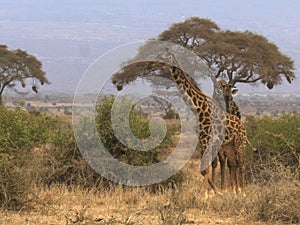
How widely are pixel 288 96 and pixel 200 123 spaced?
61821 mm

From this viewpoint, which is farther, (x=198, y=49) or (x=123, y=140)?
(x=198, y=49)

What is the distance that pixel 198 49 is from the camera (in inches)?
920

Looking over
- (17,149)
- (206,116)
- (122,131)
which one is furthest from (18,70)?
(206,116)

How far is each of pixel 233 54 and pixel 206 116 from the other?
15.0m

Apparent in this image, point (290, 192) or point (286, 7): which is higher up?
point (286, 7)

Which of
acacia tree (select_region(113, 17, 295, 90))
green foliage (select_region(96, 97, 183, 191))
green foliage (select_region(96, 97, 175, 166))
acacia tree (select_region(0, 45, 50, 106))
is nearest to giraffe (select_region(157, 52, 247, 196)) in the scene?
green foliage (select_region(96, 97, 183, 191))

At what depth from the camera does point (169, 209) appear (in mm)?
6297

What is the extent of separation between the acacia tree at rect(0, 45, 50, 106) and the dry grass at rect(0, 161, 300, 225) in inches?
847

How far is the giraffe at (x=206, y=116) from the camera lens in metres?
8.47

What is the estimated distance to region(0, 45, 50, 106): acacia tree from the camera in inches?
1147

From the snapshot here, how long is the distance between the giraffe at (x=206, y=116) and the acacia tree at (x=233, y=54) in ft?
43.3

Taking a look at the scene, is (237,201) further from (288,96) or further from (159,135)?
(288,96)

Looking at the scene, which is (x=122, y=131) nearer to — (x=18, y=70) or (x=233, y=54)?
(x=233, y=54)

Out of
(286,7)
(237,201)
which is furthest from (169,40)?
(286,7)
